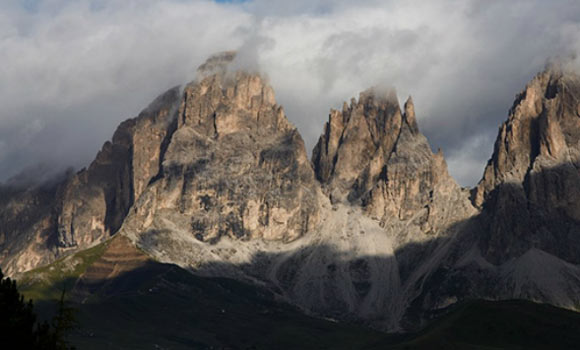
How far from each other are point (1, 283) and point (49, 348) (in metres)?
10.2

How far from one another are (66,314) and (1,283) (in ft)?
29.0

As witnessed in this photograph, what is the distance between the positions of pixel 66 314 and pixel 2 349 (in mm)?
8658

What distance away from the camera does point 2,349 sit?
11612 cm

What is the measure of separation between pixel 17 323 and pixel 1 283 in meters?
5.55

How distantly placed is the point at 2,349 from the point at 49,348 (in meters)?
6.05

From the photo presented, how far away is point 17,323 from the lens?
11844 centimetres

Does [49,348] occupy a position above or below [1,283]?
below

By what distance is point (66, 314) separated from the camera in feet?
386

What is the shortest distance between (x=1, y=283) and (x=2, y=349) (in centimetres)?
804

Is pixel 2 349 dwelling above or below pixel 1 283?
below

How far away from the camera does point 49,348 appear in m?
115
